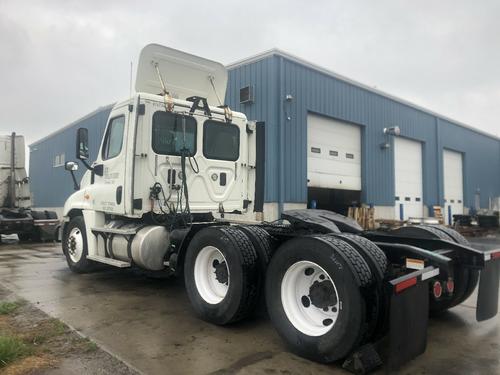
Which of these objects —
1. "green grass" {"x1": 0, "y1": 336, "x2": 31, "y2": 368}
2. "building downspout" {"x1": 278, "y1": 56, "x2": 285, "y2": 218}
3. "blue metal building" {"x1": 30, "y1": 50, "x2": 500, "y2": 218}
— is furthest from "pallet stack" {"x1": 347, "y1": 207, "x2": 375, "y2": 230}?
"green grass" {"x1": 0, "y1": 336, "x2": 31, "y2": 368}

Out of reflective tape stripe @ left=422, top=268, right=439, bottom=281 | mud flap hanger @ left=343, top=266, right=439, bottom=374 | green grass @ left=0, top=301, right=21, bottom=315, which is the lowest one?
green grass @ left=0, top=301, right=21, bottom=315

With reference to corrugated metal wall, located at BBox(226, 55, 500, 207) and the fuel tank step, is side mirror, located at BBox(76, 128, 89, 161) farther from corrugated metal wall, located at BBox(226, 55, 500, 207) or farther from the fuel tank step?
corrugated metal wall, located at BBox(226, 55, 500, 207)

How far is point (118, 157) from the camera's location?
6398mm

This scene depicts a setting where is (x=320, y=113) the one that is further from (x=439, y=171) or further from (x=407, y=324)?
(x=407, y=324)

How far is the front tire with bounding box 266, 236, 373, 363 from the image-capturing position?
3.31 metres

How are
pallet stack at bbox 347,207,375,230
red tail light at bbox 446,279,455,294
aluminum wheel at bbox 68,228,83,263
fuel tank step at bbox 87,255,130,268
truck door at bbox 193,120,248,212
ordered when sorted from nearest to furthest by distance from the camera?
1. red tail light at bbox 446,279,455,294
2. fuel tank step at bbox 87,255,130,268
3. truck door at bbox 193,120,248,212
4. aluminum wheel at bbox 68,228,83,263
5. pallet stack at bbox 347,207,375,230

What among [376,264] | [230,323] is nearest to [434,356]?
[376,264]

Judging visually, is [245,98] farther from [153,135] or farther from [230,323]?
[230,323]

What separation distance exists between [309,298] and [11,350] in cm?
255

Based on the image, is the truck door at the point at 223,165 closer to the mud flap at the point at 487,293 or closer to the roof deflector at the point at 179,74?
the roof deflector at the point at 179,74

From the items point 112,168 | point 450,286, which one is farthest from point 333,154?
point 450,286

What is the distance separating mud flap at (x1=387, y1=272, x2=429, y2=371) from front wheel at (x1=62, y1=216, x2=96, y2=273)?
18.1ft

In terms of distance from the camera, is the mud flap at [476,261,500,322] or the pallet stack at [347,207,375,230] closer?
the mud flap at [476,261,500,322]

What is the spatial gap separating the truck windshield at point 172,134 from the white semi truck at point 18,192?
9898 millimetres
